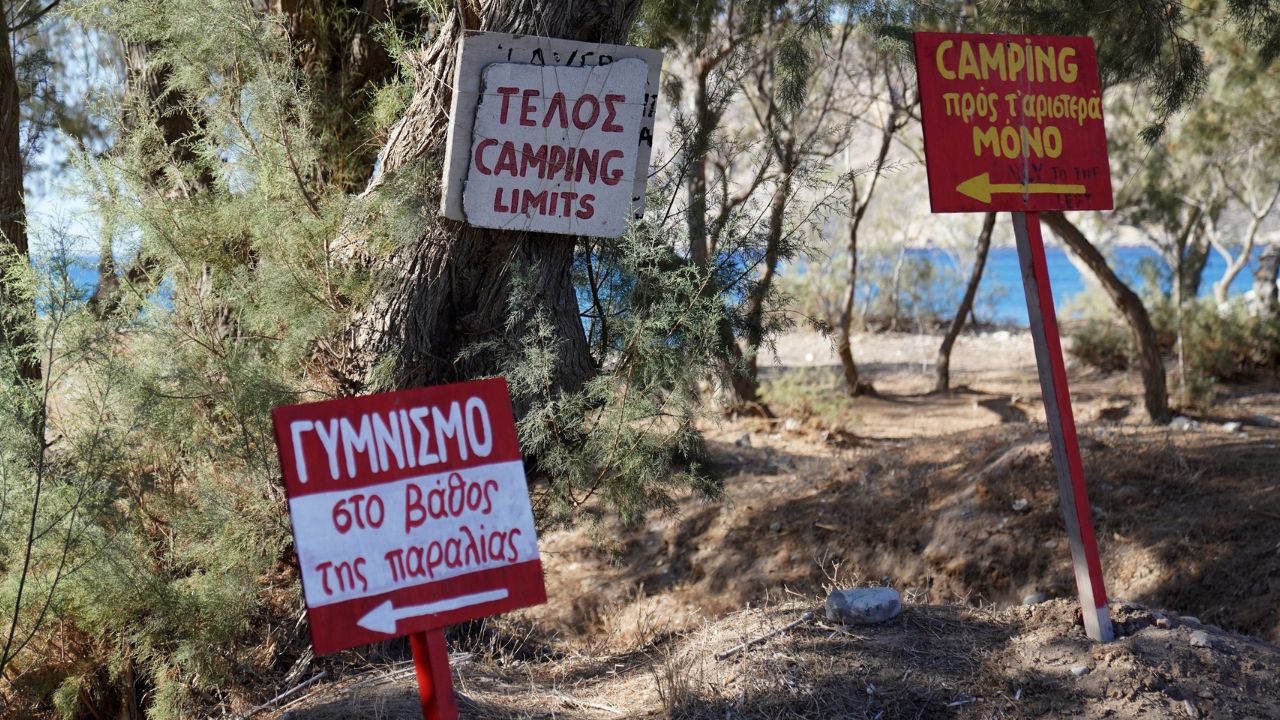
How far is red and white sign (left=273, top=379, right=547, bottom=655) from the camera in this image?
276cm

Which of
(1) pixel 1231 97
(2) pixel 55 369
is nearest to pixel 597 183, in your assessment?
(2) pixel 55 369

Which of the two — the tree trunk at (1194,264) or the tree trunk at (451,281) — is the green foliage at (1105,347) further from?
the tree trunk at (451,281)

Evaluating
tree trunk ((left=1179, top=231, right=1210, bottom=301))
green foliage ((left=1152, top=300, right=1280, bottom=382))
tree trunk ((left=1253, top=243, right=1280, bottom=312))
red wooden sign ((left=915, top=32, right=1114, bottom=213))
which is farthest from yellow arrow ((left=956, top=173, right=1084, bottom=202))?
tree trunk ((left=1253, top=243, right=1280, bottom=312))

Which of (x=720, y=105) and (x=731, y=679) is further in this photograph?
(x=720, y=105)

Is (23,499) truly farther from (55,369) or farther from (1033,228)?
(1033,228)

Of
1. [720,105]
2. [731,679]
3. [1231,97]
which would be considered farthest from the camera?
[1231,97]

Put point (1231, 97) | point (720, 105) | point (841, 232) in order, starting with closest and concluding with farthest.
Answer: point (720, 105) < point (1231, 97) < point (841, 232)

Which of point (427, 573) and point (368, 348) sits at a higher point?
Answer: point (368, 348)

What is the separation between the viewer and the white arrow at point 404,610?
2787 mm

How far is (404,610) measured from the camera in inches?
111

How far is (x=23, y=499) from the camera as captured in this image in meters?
4.15

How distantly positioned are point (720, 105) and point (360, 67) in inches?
67.4

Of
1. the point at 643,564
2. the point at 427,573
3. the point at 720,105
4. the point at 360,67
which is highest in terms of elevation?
the point at 360,67

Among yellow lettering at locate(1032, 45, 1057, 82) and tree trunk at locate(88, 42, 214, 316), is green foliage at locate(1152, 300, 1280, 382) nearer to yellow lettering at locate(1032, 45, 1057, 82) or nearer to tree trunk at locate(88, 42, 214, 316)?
yellow lettering at locate(1032, 45, 1057, 82)
